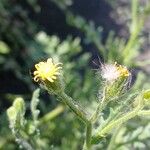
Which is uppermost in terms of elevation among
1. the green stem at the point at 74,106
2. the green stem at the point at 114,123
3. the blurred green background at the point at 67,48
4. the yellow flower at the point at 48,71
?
the blurred green background at the point at 67,48

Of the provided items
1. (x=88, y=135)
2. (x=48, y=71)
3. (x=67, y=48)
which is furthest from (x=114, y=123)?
(x=67, y=48)

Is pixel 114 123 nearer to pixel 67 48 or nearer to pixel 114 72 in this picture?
pixel 114 72

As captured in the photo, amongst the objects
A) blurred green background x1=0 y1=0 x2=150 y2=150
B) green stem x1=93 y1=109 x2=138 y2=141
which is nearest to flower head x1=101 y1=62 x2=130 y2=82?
green stem x1=93 y1=109 x2=138 y2=141

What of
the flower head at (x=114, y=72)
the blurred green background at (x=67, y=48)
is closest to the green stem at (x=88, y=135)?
the flower head at (x=114, y=72)

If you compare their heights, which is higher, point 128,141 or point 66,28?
point 66,28

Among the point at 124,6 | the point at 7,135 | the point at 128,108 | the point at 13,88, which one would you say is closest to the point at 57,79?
the point at 128,108

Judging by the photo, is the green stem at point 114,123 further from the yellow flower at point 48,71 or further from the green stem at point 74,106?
the yellow flower at point 48,71

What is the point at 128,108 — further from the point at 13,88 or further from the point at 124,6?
the point at 124,6

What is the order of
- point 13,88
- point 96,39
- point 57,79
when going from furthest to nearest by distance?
point 13,88 → point 96,39 → point 57,79
